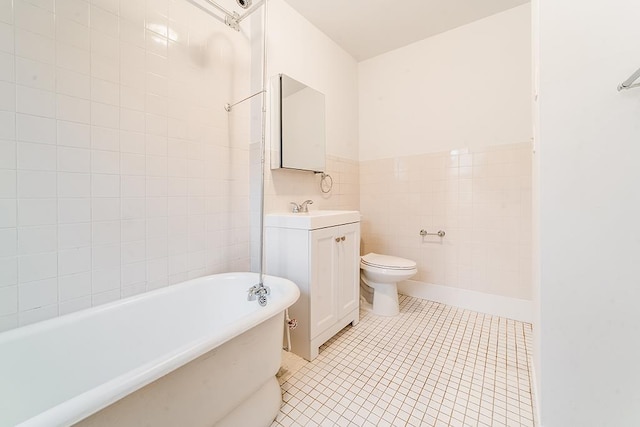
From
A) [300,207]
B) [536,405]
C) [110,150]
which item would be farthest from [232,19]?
[536,405]

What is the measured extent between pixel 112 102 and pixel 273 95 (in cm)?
106

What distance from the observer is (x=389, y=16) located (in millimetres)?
2182

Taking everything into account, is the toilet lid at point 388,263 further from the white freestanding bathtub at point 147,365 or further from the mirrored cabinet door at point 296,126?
the white freestanding bathtub at point 147,365

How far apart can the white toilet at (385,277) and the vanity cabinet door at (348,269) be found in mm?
195

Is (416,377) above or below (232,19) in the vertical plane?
below

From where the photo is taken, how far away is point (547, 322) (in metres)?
1.03

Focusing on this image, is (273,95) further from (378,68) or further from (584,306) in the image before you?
(584,306)

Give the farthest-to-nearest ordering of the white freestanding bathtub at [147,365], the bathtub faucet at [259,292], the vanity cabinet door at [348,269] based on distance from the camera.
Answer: the vanity cabinet door at [348,269]
the bathtub faucet at [259,292]
the white freestanding bathtub at [147,365]

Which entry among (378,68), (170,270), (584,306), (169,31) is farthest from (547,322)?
(378,68)

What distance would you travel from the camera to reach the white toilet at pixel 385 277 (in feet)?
6.87

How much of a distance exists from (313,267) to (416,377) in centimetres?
85

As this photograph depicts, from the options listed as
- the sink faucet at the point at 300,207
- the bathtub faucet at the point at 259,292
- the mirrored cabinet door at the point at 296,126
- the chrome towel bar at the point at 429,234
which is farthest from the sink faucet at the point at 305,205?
the chrome towel bar at the point at 429,234

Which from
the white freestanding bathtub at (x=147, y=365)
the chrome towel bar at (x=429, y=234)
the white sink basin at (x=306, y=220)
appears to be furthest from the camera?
the chrome towel bar at (x=429, y=234)

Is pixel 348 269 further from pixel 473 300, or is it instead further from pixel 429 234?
pixel 473 300
